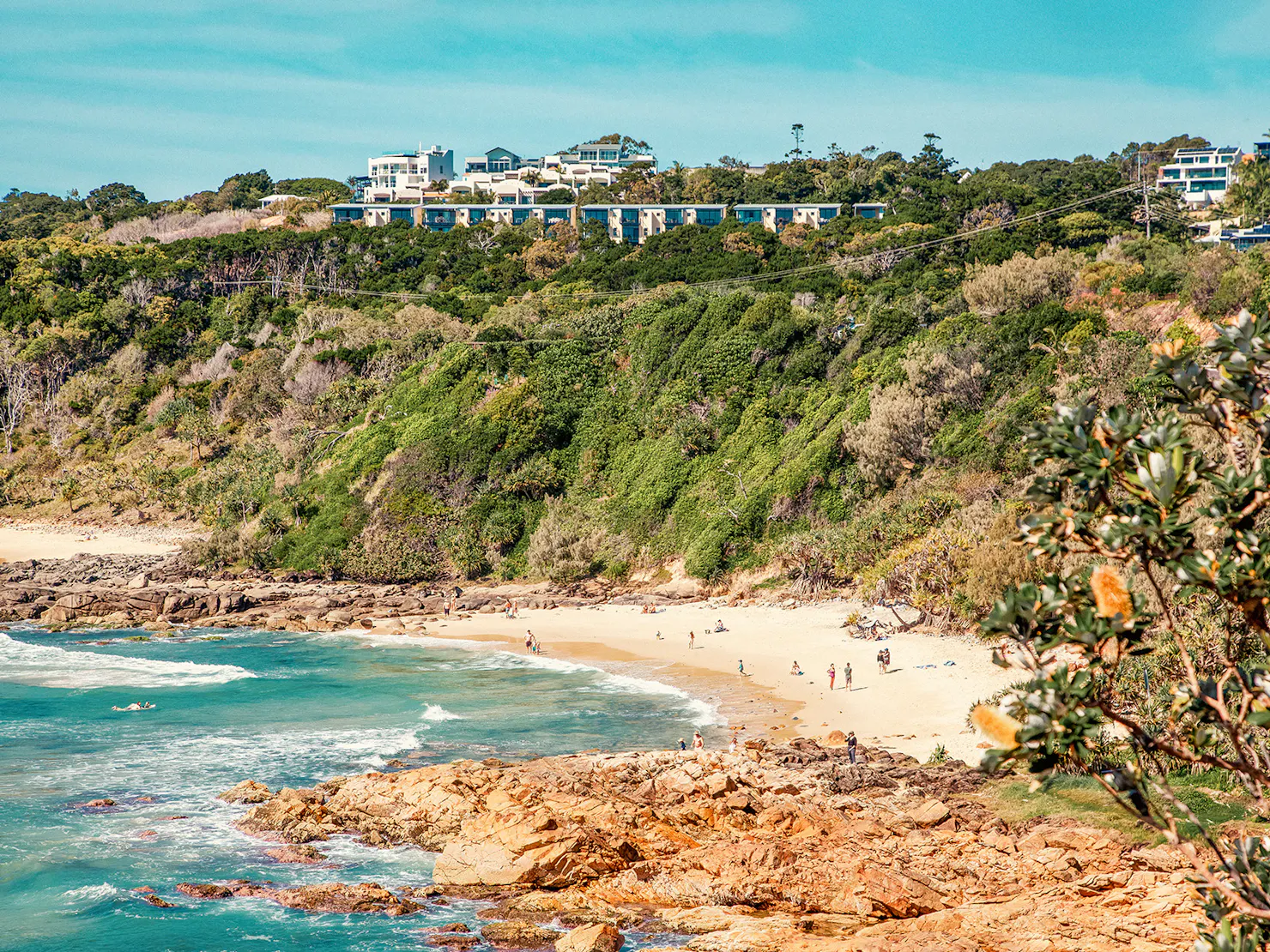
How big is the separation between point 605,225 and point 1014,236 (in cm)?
4427

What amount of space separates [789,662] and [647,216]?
72.5 meters

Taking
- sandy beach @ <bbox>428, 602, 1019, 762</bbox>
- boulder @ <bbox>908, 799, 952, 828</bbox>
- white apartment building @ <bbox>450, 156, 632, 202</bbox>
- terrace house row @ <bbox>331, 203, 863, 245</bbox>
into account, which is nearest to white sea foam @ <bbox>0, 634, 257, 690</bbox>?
sandy beach @ <bbox>428, 602, 1019, 762</bbox>

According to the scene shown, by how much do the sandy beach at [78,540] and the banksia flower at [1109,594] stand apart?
53897mm

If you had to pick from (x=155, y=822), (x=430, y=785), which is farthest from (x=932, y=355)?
(x=155, y=822)

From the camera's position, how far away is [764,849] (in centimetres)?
1789

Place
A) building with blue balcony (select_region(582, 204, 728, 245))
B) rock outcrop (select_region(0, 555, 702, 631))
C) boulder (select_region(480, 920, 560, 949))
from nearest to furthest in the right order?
boulder (select_region(480, 920, 560, 949)), rock outcrop (select_region(0, 555, 702, 631)), building with blue balcony (select_region(582, 204, 728, 245))

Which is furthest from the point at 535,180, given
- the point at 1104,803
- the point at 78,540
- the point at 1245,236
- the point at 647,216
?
the point at 1104,803

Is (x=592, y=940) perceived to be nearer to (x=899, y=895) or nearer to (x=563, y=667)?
(x=899, y=895)

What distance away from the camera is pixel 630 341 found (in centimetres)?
5672

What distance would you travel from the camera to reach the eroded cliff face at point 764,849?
15141mm

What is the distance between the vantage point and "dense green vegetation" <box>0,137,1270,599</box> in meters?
41.5

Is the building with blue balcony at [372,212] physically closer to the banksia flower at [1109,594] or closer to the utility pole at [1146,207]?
the utility pole at [1146,207]

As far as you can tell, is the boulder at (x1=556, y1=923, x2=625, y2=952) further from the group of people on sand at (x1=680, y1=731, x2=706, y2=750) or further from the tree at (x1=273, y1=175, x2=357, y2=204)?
the tree at (x1=273, y1=175, x2=357, y2=204)

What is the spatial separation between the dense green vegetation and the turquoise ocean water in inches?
401
